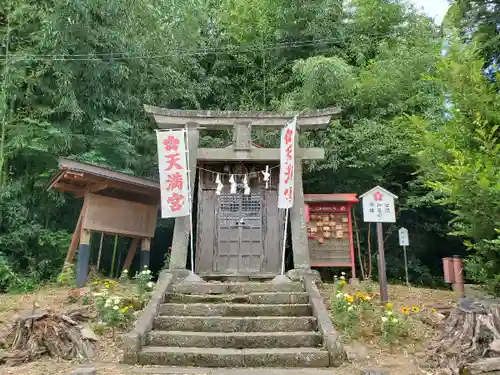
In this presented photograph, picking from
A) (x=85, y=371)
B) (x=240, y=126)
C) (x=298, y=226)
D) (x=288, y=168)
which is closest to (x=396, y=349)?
(x=298, y=226)

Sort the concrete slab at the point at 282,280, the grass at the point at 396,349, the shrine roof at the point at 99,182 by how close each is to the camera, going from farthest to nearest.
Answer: the shrine roof at the point at 99,182
the concrete slab at the point at 282,280
the grass at the point at 396,349

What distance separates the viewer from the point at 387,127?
1132 centimetres

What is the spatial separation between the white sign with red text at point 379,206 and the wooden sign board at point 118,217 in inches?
216

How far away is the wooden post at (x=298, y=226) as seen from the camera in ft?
27.3

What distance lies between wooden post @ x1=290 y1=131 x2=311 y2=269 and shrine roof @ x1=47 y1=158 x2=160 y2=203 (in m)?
3.38

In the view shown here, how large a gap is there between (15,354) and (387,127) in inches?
383

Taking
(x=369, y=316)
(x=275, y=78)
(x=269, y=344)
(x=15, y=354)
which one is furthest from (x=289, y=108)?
(x=15, y=354)

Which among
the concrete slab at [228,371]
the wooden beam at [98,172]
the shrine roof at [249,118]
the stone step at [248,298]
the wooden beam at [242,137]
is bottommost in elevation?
the concrete slab at [228,371]

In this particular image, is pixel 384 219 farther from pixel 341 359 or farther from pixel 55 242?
pixel 55 242

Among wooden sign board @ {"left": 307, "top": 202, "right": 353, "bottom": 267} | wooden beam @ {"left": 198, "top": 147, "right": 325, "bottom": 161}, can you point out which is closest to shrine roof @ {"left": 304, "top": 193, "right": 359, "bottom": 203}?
wooden sign board @ {"left": 307, "top": 202, "right": 353, "bottom": 267}

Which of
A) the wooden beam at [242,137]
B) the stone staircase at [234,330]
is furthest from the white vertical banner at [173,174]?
the stone staircase at [234,330]

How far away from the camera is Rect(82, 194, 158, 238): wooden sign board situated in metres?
9.41

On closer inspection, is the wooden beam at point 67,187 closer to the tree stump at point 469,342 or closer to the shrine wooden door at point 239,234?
the shrine wooden door at point 239,234

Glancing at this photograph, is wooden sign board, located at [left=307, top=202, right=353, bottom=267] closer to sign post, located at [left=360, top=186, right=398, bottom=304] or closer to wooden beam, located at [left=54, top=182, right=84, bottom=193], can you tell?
sign post, located at [left=360, top=186, right=398, bottom=304]
